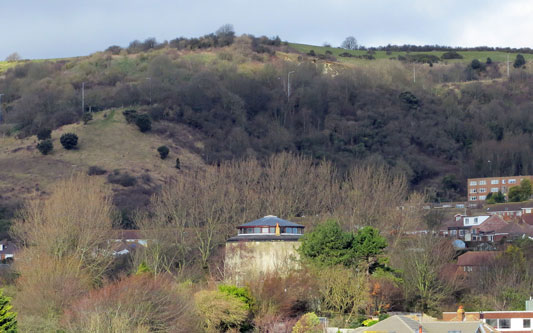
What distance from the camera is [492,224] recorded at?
353ft

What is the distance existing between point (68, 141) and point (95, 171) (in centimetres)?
889

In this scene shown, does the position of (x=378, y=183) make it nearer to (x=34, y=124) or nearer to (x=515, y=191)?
(x=515, y=191)

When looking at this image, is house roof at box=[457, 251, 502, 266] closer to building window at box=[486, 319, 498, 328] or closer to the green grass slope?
building window at box=[486, 319, 498, 328]

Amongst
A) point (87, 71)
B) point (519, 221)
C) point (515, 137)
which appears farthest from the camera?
point (87, 71)

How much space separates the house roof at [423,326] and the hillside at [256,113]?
63.2 m

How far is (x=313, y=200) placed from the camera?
96.9 meters

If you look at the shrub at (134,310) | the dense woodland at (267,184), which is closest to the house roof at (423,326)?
the dense woodland at (267,184)

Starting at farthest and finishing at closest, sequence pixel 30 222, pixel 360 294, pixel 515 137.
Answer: pixel 515 137, pixel 30 222, pixel 360 294

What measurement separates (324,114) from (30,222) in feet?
279

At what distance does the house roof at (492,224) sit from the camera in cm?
10662

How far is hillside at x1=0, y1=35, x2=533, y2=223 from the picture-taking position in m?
129

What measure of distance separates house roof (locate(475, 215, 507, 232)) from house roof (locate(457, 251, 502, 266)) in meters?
18.5

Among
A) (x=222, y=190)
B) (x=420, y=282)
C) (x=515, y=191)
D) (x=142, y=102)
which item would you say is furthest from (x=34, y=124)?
(x=420, y=282)

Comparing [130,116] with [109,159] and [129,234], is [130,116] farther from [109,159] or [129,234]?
[129,234]
